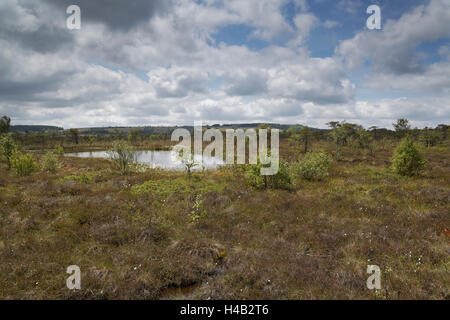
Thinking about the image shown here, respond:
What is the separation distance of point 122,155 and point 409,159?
28.7 metres

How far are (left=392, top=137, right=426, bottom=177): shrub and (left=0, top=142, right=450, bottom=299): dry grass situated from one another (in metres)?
5.36

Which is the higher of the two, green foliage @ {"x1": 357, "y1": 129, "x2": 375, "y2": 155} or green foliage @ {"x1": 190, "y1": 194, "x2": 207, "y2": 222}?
green foliage @ {"x1": 357, "y1": 129, "x2": 375, "y2": 155}

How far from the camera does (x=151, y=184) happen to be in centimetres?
1745

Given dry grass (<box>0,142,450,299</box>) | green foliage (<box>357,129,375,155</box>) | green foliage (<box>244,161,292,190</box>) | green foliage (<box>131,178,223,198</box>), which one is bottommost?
dry grass (<box>0,142,450,299</box>)

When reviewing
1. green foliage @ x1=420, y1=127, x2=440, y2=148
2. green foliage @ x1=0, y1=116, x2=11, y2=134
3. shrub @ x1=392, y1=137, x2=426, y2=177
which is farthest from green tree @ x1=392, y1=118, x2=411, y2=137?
green foliage @ x1=0, y1=116, x2=11, y2=134

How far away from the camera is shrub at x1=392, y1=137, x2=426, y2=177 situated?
18.6 m

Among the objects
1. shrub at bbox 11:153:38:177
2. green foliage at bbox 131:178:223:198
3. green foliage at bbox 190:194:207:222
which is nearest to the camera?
green foliage at bbox 190:194:207:222

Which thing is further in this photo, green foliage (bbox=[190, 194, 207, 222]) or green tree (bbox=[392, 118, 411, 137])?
green tree (bbox=[392, 118, 411, 137])

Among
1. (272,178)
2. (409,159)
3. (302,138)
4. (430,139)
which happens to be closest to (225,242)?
(272,178)

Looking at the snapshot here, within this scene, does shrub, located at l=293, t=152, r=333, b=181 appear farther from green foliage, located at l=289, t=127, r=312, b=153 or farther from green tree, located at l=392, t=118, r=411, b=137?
green tree, located at l=392, t=118, r=411, b=137
